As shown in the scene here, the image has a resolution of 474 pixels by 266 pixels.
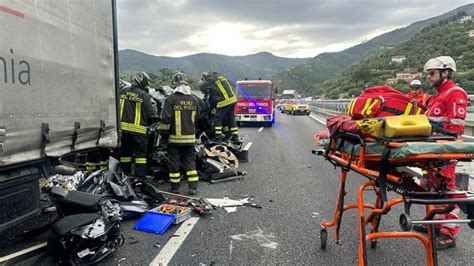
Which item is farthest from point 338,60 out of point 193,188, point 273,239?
point 273,239

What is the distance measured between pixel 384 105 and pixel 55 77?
2.96 m

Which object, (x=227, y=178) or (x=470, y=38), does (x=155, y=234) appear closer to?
(x=227, y=178)

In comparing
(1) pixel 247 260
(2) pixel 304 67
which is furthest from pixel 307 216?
(2) pixel 304 67

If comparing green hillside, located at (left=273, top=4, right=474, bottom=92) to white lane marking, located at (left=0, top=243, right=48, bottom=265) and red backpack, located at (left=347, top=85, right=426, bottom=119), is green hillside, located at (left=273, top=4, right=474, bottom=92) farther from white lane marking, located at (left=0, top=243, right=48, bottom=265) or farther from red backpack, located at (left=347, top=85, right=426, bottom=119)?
white lane marking, located at (left=0, top=243, right=48, bottom=265)

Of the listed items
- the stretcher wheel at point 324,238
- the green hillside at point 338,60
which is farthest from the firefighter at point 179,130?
the green hillside at point 338,60

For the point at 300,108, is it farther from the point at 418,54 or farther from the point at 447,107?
the point at 418,54

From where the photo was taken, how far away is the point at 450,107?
374cm

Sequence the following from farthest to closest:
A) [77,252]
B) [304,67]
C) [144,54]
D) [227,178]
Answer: [144,54] → [304,67] → [227,178] → [77,252]

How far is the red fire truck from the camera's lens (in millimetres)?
18031

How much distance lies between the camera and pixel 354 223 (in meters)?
4.39

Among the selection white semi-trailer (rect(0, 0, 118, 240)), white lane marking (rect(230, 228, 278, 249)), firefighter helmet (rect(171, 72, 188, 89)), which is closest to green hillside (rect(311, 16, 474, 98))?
firefighter helmet (rect(171, 72, 188, 89))

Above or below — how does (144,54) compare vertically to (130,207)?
above

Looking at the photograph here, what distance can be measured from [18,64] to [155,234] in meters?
2.24

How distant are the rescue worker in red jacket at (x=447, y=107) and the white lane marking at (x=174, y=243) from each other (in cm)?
269
